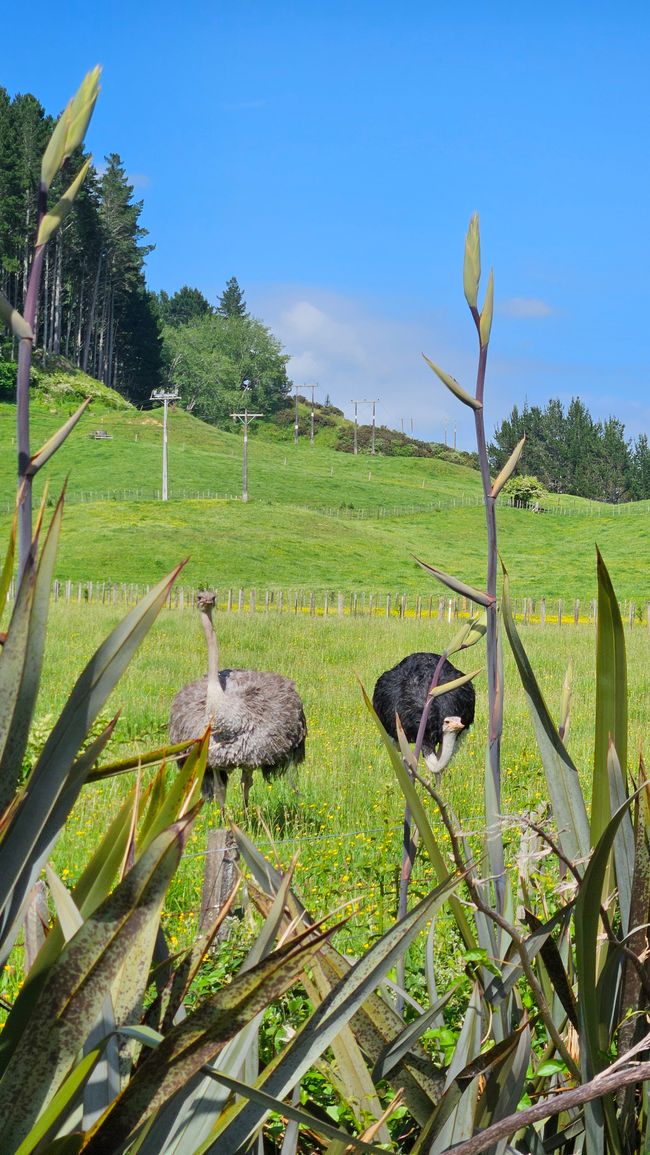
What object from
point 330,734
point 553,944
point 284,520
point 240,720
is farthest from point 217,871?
point 284,520

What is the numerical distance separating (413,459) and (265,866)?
85.3 m

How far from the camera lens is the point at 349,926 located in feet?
14.5

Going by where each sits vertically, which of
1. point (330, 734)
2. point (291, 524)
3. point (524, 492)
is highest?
point (524, 492)

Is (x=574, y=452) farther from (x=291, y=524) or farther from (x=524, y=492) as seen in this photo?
(x=291, y=524)

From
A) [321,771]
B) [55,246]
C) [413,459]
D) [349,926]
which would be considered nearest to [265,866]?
[349,926]

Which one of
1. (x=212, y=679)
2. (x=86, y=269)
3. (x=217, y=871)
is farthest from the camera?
(x=86, y=269)

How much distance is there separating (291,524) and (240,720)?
44.9 m

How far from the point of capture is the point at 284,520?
52625 millimetres

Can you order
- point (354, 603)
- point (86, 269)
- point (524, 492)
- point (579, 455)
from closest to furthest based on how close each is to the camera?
1. point (354, 603)
2. point (524, 492)
3. point (86, 269)
4. point (579, 455)

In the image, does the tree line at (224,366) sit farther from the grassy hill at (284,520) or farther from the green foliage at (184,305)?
the grassy hill at (284,520)

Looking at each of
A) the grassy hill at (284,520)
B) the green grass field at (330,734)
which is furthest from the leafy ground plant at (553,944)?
the grassy hill at (284,520)

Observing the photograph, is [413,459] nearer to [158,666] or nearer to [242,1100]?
[158,666]

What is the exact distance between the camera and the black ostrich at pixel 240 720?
23.4 feet

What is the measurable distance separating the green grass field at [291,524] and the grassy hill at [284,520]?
10cm
